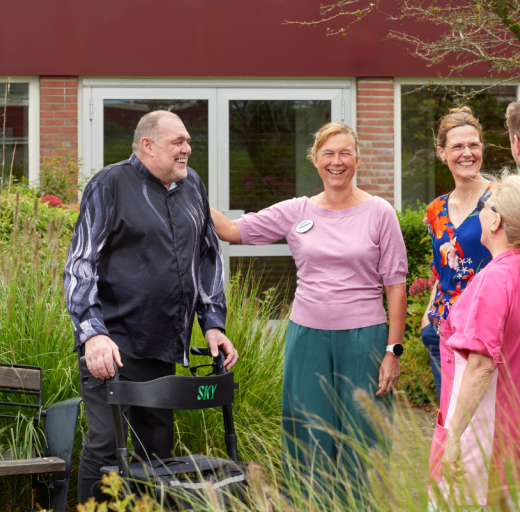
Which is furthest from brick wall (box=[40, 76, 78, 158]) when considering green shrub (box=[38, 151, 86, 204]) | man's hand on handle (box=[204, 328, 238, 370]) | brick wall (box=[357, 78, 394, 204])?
man's hand on handle (box=[204, 328, 238, 370])

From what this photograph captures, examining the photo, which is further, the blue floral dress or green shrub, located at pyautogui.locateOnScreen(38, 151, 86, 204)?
green shrub, located at pyautogui.locateOnScreen(38, 151, 86, 204)

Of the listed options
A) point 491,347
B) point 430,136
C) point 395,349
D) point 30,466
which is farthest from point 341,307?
point 430,136

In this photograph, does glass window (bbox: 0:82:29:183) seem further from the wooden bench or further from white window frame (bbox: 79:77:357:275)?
the wooden bench

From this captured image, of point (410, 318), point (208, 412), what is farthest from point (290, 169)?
point (208, 412)

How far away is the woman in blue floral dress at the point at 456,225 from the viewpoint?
2930 mm

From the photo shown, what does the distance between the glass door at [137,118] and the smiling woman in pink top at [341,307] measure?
4840 mm

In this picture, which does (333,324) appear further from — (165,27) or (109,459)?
(165,27)

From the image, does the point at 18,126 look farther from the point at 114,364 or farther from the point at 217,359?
the point at 114,364

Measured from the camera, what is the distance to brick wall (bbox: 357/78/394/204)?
8062 mm

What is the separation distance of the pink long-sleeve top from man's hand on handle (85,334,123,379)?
96cm

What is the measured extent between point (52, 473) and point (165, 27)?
604 cm

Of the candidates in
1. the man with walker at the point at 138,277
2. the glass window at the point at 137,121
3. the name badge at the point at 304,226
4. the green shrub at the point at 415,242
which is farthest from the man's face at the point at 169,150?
the glass window at the point at 137,121

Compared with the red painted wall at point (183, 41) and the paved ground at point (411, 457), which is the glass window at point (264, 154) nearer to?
the red painted wall at point (183, 41)

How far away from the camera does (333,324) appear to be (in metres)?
3.01
